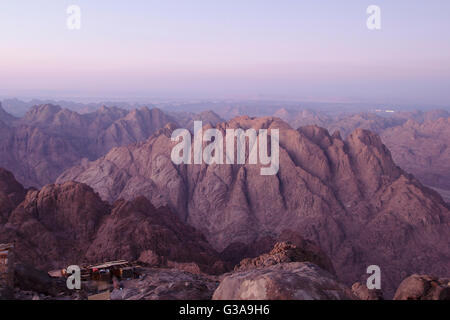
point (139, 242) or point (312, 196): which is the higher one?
point (139, 242)

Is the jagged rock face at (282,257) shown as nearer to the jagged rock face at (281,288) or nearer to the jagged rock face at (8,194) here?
the jagged rock face at (281,288)

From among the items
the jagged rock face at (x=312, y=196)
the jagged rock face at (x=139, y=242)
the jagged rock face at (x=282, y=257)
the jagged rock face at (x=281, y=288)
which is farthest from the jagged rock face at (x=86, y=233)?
the jagged rock face at (x=312, y=196)

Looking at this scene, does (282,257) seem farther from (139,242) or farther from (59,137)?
(59,137)

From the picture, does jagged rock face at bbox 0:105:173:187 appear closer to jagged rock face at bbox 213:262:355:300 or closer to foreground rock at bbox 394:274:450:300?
jagged rock face at bbox 213:262:355:300

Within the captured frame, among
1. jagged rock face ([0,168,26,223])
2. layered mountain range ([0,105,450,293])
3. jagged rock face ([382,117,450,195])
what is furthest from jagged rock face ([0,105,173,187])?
jagged rock face ([382,117,450,195])

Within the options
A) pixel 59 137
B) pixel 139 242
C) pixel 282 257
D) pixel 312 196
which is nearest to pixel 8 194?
pixel 139 242

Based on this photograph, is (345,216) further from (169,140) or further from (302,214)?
(169,140)
